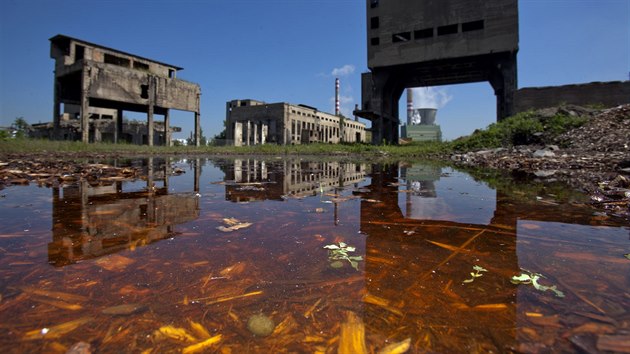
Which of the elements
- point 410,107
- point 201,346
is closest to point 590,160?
point 201,346

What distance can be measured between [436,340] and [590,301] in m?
0.56

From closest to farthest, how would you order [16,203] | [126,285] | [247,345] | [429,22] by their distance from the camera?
1. [247,345]
2. [126,285]
3. [16,203]
4. [429,22]

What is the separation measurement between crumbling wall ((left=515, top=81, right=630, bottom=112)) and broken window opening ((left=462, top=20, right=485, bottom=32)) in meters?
5.75

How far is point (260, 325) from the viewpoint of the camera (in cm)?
80

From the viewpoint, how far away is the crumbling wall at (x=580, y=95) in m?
15.0

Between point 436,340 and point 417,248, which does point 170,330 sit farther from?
point 417,248

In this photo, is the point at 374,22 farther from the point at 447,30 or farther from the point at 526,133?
the point at 526,133

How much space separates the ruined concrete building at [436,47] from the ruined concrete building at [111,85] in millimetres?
14742

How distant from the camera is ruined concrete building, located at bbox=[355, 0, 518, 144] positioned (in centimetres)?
1878

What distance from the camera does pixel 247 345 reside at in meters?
0.72

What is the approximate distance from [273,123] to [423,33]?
23.9 m

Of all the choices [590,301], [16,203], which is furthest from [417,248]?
[16,203]

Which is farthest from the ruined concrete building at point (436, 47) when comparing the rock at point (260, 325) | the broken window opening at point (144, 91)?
the rock at point (260, 325)

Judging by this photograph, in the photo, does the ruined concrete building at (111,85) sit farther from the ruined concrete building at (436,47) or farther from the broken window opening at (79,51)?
the ruined concrete building at (436,47)
